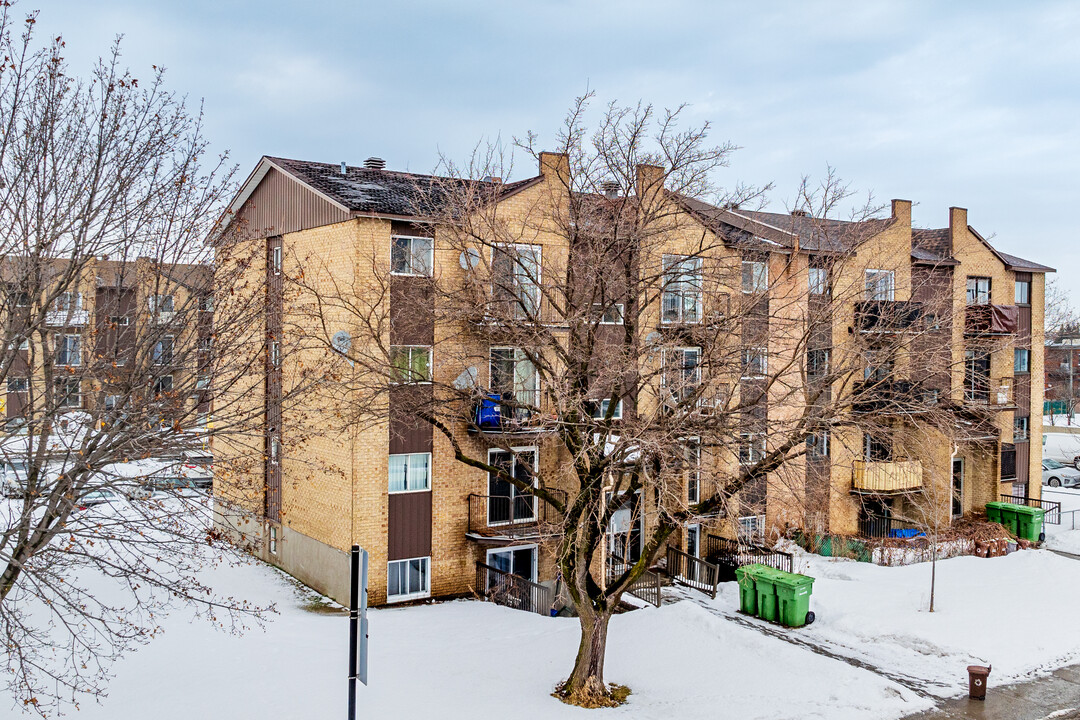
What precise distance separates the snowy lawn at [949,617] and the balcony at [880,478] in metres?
2.77

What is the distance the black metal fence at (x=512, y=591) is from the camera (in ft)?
63.8

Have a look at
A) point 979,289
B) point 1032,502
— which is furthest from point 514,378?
point 1032,502

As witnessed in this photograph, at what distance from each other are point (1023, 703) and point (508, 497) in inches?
451

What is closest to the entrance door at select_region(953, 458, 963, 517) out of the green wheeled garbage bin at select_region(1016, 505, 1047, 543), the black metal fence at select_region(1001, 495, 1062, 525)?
the black metal fence at select_region(1001, 495, 1062, 525)

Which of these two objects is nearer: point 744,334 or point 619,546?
point 744,334

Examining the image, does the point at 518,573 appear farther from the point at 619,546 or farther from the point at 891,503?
the point at 891,503

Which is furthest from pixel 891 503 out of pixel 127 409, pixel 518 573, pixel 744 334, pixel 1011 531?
pixel 127 409

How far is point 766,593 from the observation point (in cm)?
1909

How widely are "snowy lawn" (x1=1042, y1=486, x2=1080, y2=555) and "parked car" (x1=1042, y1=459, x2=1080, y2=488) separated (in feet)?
15.4

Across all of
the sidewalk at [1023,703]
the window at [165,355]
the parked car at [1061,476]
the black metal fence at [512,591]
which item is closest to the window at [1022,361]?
the parked car at [1061,476]

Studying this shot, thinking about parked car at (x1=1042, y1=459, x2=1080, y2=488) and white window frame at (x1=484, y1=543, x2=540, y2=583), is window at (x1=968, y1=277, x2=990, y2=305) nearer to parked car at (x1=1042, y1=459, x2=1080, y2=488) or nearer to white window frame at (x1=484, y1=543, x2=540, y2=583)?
parked car at (x1=1042, y1=459, x2=1080, y2=488)

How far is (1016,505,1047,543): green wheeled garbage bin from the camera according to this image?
2803 centimetres

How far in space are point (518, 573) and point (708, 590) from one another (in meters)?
4.91

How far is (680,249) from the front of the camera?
23.4 meters
